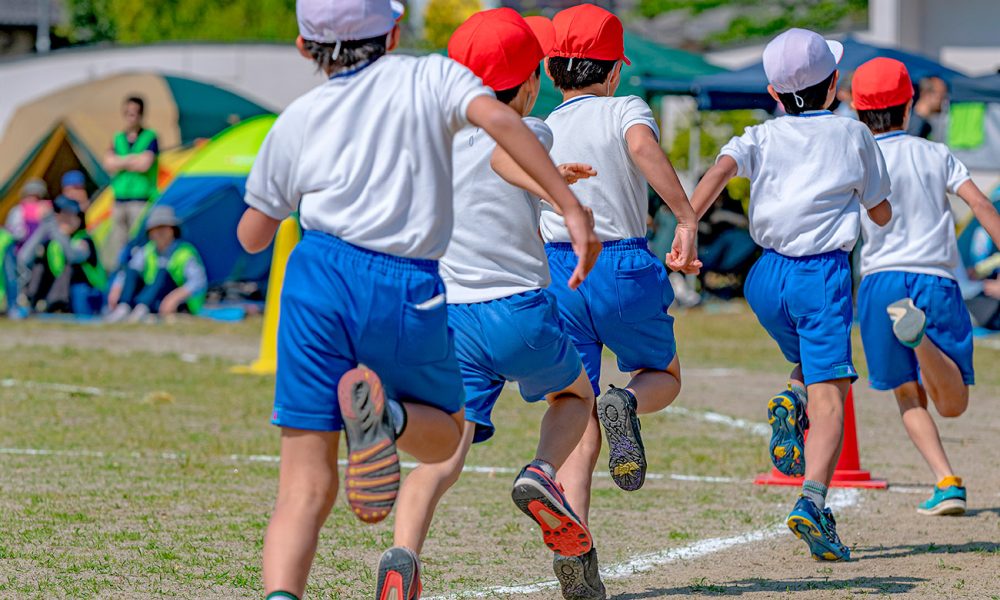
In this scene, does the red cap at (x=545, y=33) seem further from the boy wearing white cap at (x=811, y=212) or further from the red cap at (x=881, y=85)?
the red cap at (x=881, y=85)

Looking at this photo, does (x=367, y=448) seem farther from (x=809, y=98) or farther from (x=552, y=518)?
(x=809, y=98)

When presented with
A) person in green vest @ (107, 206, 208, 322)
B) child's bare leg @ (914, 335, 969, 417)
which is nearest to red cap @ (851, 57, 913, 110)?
child's bare leg @ (914, 335, 969, 417)

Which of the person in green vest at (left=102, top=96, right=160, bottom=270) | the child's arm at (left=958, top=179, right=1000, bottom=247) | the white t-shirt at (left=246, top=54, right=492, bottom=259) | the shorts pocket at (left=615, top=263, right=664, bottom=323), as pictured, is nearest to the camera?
the white t-shirt at (left=246, top=54, right=492, bottom=259)

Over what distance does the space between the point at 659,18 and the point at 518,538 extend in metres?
41.3

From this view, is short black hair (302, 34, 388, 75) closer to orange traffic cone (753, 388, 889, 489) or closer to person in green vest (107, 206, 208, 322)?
orange traffic cone (753, 388, 889, 489)

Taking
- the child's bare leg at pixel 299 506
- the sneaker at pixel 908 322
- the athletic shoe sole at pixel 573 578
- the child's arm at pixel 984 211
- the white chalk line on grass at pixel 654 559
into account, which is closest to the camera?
the child's bare leg at pixel 299 506

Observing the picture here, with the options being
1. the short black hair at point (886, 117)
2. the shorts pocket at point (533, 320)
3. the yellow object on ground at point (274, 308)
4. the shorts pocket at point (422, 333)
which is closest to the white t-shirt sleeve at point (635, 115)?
the shorts pocket at point (533, 320)

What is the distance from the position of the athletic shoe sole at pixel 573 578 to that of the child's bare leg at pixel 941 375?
8.17 ft

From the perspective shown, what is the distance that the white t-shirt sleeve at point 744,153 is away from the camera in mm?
5980

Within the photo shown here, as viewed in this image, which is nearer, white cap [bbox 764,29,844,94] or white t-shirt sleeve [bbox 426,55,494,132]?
white t-shirt sleeve [bbox 426,55,494,132]

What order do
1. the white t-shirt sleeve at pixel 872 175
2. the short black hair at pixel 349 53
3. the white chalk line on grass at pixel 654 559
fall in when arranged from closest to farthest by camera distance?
→ the short black hair at pixel 349 53
the white chalk line on grass at pixel 654 559
the white t-shirt sleeve at pixel 872 175

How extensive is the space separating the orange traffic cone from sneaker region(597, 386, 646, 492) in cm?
→ 229

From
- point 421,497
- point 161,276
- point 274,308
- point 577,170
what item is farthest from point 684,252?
point 161,276

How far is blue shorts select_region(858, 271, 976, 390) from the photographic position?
687 cm
